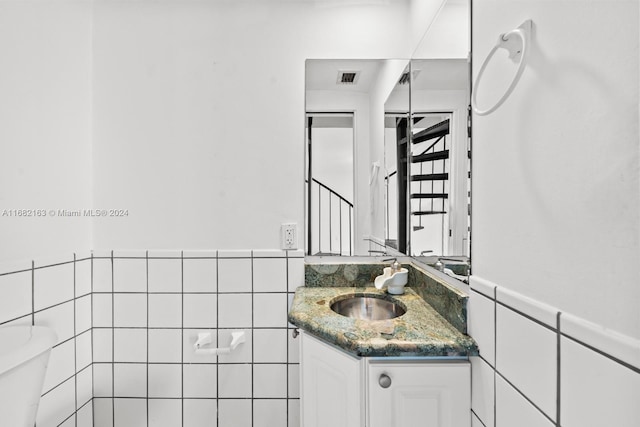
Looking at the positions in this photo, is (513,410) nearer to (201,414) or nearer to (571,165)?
(571,165)

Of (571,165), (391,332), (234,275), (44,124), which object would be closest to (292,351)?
(234,275)

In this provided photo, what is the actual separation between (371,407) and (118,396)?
130 centimetres

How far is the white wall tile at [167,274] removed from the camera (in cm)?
150

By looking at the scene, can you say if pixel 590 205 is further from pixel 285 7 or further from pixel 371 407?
pixel 285 7

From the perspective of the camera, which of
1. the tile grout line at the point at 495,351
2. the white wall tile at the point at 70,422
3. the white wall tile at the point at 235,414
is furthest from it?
the white wall tile at the point at 235,414

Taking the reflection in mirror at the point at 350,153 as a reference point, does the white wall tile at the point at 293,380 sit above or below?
below

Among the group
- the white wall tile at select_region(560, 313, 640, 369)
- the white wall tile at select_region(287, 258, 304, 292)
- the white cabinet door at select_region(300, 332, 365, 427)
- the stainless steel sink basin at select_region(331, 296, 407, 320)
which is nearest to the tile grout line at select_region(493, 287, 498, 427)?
the white wall tile at select_region(560, 313, 640, 369)

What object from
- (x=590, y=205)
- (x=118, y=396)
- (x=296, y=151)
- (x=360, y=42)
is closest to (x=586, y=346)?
(x=590, y=205)

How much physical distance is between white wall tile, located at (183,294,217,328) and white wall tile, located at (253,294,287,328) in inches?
7.7

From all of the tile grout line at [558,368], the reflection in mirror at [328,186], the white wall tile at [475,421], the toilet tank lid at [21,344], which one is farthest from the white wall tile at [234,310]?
the tile grout line at [558,368]

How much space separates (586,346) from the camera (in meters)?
0.53

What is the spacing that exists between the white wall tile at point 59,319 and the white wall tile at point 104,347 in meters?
0.14

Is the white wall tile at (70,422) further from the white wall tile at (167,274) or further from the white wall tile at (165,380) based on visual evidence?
the white wall tile at (167,274)

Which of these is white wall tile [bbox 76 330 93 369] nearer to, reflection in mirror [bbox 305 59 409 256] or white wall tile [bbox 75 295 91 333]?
white wall tile [bbox 75 295 91 333]
